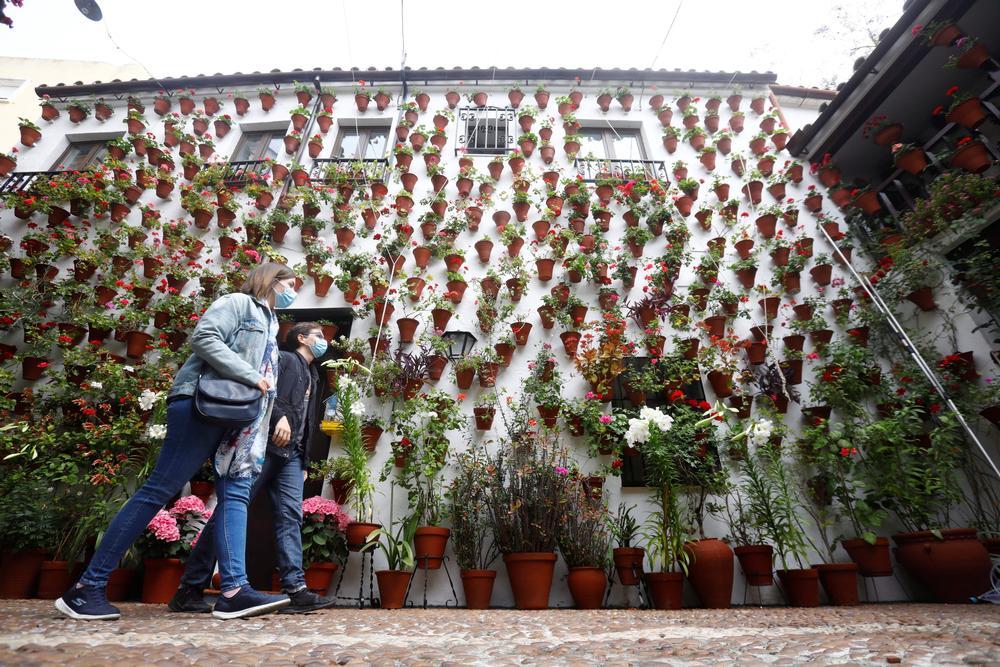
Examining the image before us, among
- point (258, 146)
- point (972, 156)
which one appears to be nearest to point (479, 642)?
point (972, 156)

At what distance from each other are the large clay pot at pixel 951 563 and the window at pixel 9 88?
16.5m

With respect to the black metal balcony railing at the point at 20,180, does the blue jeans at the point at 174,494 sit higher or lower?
lower

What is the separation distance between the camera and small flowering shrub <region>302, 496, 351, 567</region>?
3680 millimetres

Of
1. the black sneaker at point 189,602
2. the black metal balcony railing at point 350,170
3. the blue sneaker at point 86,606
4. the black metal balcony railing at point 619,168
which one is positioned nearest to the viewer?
the blue sneaker at point 86,606

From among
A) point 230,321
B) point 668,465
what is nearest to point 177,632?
point 230,321

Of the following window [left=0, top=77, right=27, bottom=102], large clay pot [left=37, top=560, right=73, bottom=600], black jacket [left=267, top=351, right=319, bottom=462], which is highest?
window [left=0, top=77, right=27, bottom=102]

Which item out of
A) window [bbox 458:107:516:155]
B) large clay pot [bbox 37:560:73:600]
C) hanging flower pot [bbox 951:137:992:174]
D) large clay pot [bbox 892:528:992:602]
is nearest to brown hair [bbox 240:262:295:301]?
large clay pot [bbox 37:560:73:600]

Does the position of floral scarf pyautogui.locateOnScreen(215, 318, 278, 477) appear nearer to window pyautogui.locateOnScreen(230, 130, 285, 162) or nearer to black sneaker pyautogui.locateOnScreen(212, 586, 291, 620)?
black sneaker pyautogui.locateOnScreen(212, 586, 291, 620)

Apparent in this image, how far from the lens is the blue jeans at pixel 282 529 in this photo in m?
2.53

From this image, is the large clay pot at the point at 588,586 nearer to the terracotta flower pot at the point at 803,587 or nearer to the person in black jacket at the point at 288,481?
the terracotta flower pot at the point at 803,587

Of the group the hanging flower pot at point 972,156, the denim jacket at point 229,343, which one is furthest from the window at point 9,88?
the hanging flower pot at point 972,156

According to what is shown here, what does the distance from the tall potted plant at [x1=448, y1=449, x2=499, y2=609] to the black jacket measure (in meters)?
1.51

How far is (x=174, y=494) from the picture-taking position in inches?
82.1

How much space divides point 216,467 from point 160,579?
7.23ft
